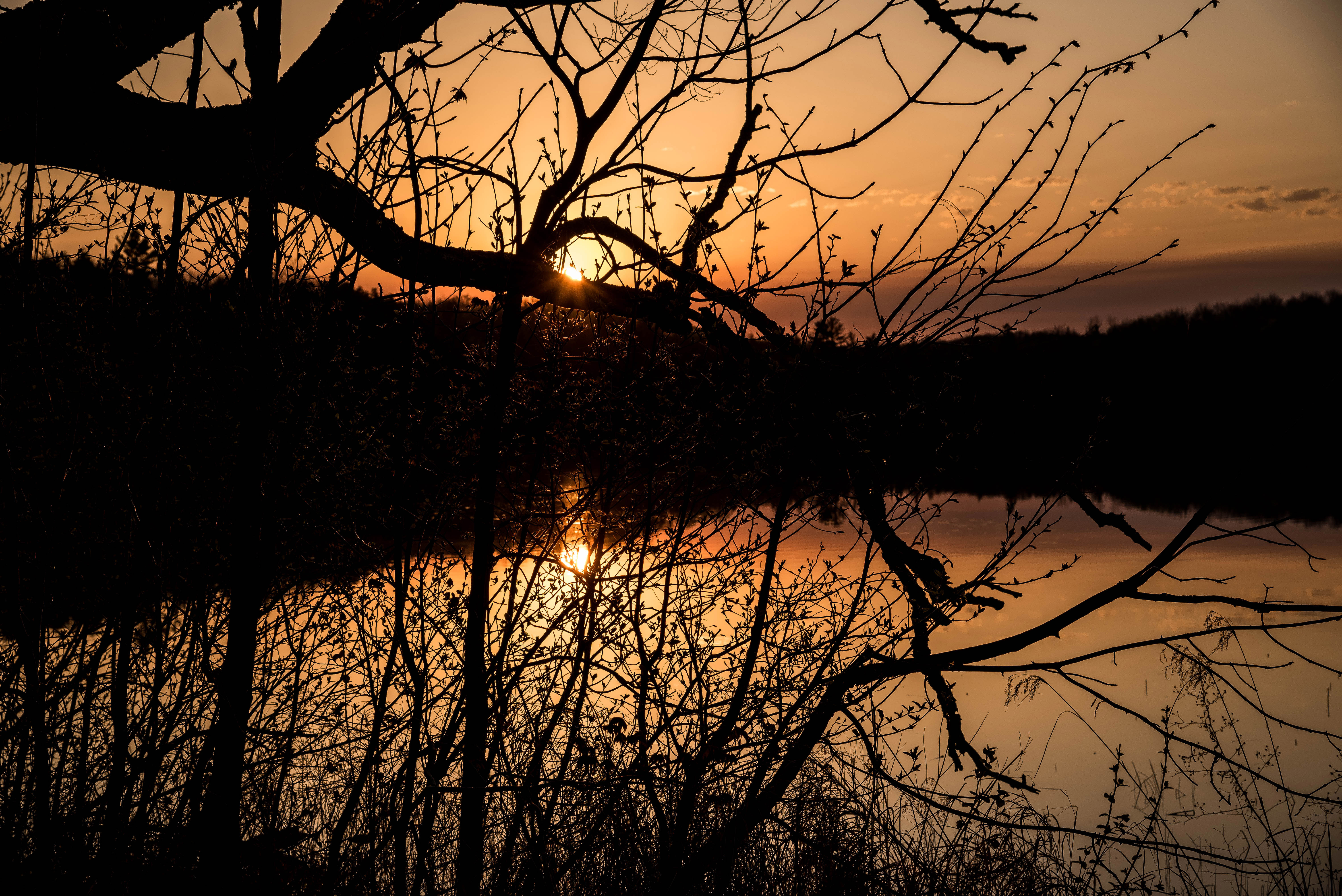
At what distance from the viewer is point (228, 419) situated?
2279mm

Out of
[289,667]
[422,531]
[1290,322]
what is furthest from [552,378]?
[1290,322]

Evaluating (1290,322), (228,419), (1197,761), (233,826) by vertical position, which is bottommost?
(1197,761)

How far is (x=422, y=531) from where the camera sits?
7.72 ft

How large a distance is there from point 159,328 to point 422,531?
81cm

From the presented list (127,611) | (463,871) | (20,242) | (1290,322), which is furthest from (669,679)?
(1290,322)

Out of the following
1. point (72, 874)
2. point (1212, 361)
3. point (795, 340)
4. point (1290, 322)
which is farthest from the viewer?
point (1290, 322)

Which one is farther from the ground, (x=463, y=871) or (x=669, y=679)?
(x=669, y=679)

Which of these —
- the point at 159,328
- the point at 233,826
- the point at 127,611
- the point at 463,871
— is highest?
the point at 159,328

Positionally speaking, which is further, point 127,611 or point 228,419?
point 228,419

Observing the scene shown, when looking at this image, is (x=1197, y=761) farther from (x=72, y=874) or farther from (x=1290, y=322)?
(x=1290, y=322)

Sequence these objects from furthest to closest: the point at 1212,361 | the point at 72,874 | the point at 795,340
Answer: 1. the point at 1212,361
2. the point at 795,340
3. the point at 72,874

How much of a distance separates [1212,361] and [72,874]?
10.9 metres

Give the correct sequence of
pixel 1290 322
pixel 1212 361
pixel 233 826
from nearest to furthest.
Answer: pixel 233 826
pixel 1212 361
pixel 1290 322

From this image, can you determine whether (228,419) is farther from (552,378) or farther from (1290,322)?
(1290,322)
